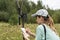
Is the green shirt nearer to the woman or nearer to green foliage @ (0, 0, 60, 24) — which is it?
the woman

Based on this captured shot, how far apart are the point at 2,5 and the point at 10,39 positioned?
3044 centimetres

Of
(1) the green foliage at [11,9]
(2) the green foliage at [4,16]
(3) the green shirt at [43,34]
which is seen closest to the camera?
(3) the green shirt at [43,34]

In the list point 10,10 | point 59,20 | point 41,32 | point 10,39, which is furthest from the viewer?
point 10,10

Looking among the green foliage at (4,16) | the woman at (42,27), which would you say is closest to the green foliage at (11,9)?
the green foliage at (4,16)

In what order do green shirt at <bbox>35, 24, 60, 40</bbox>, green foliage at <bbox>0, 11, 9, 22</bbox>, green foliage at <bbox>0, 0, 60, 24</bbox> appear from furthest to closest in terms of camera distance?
green foliage at <bbox>0, 0, 60, 24</bbox>, green foliage at <bbox>0, 11, 9, 22</bbox>, green shirt at <bbox>35, 24, 60, 40</bbox>

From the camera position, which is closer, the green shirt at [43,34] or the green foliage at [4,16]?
the green shirt at [43,34]

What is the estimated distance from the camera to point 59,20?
38.7 meters

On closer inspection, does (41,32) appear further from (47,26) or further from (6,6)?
(6,6)

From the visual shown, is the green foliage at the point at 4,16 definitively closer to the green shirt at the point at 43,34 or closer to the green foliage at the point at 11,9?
the green foliage at the point at 11,9

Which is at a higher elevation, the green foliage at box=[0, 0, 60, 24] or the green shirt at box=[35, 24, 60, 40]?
the green shirt at box=[35, 24, 60, 40]

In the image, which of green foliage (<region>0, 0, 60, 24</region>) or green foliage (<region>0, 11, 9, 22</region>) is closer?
green foliage (<region>0, 11, 9, 22</region>)

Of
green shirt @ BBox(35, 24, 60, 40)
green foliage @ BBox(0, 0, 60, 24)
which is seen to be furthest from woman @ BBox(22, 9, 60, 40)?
green foliage @ BBox(0, 0, 60, 24)

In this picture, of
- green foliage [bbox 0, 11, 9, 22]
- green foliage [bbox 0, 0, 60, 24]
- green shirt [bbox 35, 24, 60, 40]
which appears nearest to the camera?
green shirt [bbox 35, 24, 60, 40]

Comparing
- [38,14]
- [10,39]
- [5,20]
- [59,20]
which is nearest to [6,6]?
[5,20]
